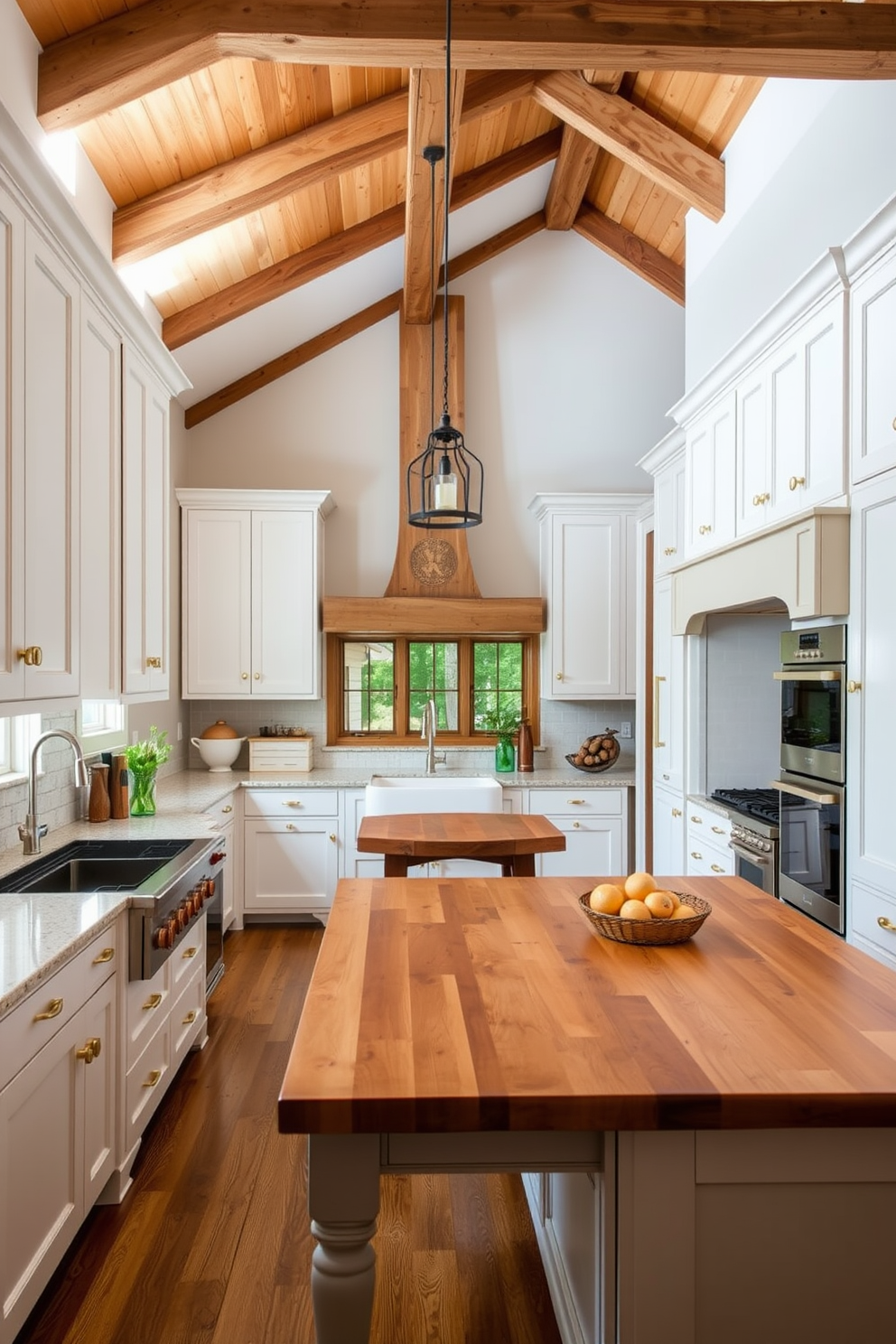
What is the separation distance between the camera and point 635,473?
5.86 m

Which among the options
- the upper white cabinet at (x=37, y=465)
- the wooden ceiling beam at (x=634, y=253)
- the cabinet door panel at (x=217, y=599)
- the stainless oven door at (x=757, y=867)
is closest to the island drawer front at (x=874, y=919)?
the stainless oven door at (x=757, y=867)

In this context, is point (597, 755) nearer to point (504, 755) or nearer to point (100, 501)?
point (504, 755)

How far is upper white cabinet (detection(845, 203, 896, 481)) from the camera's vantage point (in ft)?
7.61

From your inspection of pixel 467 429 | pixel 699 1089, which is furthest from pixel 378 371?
pixel 699 1089

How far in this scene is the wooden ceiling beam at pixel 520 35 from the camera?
2561 millimetres

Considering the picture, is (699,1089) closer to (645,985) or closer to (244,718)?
(645,985)

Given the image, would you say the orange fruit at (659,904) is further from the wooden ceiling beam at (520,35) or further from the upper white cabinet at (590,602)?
the upper white cabinet at (590,602)

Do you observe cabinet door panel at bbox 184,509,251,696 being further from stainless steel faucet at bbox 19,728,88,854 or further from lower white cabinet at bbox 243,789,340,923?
stainless steel faucet at bbox 19,728,88,854

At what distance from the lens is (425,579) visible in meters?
5.46

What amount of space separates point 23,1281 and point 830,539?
2629 mm

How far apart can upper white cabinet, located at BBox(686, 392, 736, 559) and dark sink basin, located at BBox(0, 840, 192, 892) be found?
2.38 metres

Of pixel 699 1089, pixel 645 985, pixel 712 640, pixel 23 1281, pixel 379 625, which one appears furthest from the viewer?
pixel 379 625

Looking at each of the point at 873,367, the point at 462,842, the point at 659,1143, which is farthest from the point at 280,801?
the point at 659,1143

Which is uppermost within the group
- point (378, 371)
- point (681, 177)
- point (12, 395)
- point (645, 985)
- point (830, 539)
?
point (681, 177)
